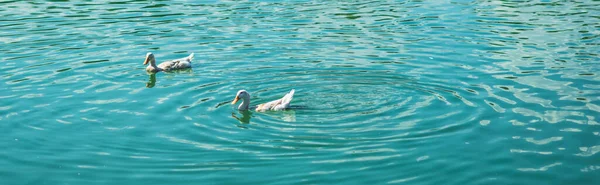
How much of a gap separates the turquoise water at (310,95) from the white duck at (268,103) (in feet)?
0.56

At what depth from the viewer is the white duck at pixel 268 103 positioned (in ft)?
53.6

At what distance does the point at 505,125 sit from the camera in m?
15.5

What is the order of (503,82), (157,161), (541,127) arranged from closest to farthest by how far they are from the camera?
1. (157,161)
2. (541,127)
3. (503,82)

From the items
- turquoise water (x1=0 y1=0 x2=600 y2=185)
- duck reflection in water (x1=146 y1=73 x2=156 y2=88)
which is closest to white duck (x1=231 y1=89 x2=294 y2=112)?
turquoise water (x1=0 y1=0 x2=600 y2=185)

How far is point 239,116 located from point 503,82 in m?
5.88

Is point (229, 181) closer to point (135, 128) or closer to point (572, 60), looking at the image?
point (135, 128)

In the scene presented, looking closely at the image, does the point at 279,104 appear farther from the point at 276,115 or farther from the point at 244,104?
the point at 244,104

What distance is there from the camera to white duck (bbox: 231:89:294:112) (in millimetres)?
16328

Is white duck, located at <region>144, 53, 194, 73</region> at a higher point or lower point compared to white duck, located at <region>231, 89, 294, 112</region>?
lower

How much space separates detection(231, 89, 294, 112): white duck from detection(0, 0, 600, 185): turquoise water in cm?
17

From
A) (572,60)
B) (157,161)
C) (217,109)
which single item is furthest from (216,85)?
(572,60)

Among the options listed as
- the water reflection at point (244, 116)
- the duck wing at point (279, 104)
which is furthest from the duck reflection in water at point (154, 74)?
the duck wing at point (279, 104)

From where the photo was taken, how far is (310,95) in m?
17.8

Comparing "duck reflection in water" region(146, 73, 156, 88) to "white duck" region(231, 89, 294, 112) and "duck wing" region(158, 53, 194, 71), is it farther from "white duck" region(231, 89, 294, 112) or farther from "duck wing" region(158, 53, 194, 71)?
"white duck" region(231, 89, 294, 112)
